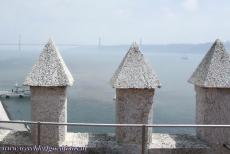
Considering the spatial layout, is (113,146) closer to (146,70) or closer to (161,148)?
(161,148)

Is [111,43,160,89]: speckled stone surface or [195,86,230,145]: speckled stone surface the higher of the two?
[111,43,160,89]: speckled stone surface

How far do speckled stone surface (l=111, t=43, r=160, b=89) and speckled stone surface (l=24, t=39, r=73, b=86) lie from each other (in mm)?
1080

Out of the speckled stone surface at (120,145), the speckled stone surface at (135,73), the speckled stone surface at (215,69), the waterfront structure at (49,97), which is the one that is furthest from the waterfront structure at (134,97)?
the waterfront structure at (49,97)

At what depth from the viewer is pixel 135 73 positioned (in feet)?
26.3

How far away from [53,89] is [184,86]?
2993 inches

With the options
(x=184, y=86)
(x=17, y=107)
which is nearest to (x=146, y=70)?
(x=17, y=107)

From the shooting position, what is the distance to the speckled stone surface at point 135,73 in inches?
313

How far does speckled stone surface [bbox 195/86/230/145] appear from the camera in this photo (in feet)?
27.2

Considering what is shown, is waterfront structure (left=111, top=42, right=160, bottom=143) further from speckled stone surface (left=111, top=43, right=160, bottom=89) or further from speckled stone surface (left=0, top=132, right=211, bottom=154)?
speckled stone surface (left=0, top=132, right=211, bottom=154)

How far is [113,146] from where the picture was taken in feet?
27.1

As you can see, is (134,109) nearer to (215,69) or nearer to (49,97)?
(49,97)

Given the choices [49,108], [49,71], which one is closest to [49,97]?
[49,108]

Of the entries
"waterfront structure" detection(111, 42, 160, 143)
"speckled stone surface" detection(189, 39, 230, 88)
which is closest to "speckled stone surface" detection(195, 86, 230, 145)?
"speckled stone surface" detection(189, 39, 230, 88)

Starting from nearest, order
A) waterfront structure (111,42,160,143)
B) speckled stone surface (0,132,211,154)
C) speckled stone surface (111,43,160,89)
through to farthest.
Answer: speckled stone surface (111,43,160,89), waterfront structure (111,42,160,143), speckled stone surface (0,132,211,154)
